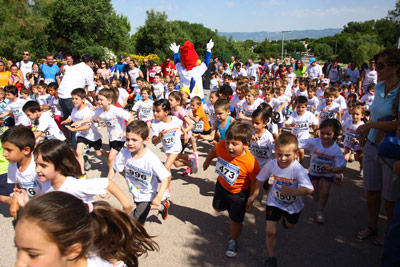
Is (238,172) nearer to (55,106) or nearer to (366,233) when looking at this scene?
(366,233)

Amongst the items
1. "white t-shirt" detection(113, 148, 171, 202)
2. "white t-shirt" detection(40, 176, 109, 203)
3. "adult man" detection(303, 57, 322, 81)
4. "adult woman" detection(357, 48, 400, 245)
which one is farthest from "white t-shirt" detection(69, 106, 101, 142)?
"adult man" detection(303, 57, 322, 81)

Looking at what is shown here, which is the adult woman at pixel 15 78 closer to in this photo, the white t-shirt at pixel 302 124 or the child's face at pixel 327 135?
the white t-shirt at pixel 302 124

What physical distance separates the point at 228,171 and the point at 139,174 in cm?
104

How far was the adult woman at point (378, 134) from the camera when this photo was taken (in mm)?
3016

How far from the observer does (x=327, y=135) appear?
4.00 metres

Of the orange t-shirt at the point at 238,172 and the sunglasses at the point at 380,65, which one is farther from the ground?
the sunglasses at the point at 380,65

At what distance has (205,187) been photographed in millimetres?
5145

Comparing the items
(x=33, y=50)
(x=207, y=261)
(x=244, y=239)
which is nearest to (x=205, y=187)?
(x=244, y=239)

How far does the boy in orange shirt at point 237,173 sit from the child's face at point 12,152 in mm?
2285

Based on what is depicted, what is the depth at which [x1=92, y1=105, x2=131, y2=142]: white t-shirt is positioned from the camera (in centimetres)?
515

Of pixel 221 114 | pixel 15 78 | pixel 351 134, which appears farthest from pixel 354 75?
pixel 15 78

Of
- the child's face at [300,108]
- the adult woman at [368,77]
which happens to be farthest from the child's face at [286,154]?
the adult woman at [368,77]

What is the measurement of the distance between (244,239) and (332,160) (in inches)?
65.6

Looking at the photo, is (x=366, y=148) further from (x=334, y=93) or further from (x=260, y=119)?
(x=334, y=93)
